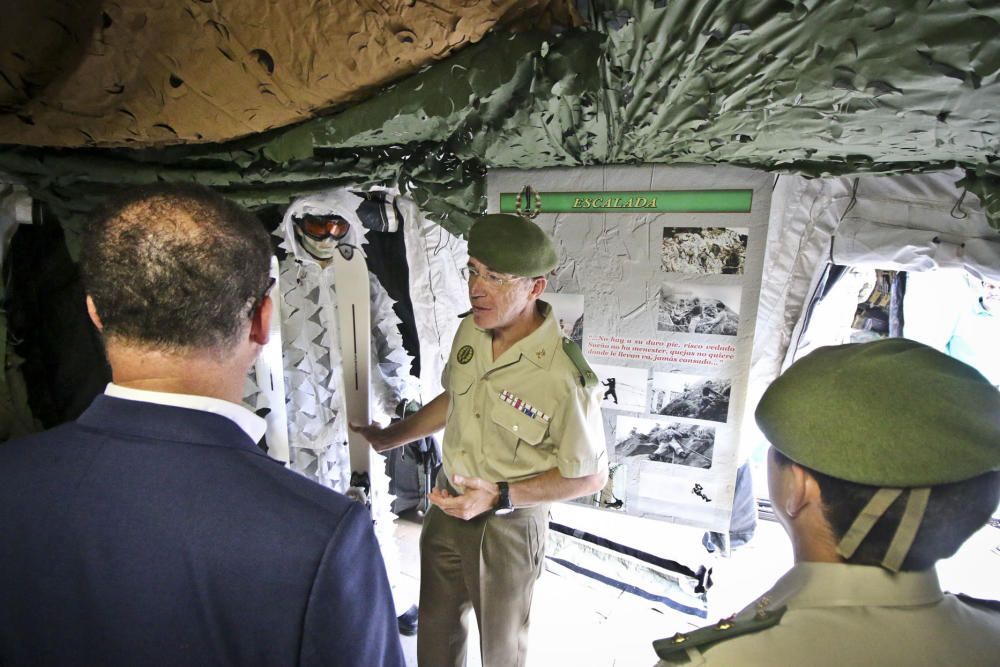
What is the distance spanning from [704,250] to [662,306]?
0.69 feet

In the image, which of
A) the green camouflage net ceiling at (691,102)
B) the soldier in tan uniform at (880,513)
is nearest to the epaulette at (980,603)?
the soldier in tan uniform at (880,513)

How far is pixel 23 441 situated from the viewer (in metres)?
0.75

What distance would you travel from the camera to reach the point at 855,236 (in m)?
1.54

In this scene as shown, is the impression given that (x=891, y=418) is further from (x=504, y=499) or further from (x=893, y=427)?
(x=504, y=499)

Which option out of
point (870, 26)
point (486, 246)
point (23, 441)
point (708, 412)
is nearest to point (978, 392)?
point (870, 26)

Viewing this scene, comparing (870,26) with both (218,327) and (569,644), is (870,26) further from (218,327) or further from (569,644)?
(569,644)

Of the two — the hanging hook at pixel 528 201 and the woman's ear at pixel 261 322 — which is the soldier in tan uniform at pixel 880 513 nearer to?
the woman's ear at pixel 261 322

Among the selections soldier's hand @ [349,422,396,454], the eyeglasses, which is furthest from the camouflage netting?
soldier's hand @ [349,422,396,454]

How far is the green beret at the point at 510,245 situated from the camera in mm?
1433

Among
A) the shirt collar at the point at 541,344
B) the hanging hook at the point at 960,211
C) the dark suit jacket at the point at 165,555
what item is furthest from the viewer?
the shirt collar at the point at 541,344

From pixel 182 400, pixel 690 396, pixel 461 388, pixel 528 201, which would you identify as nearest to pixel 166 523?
pixel 182 400

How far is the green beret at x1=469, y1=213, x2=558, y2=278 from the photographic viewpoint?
1433 millimetres

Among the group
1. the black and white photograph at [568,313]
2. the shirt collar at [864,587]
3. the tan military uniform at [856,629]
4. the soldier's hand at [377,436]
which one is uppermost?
the black and white photograph at [568,313]

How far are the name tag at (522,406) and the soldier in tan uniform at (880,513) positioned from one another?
79 centimetres
